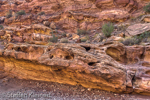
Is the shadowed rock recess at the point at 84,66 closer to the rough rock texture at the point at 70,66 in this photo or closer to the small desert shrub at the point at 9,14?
the rough rock texture at the point at 70,66

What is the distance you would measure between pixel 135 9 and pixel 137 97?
15.9 m

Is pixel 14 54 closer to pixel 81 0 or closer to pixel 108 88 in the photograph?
pixel 108 88

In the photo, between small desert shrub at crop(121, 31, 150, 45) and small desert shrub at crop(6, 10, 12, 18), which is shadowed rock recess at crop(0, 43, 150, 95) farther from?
small desert shrub at crop(6, 10, 12, 18)

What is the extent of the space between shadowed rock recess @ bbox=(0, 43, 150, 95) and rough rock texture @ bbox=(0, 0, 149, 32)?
36.6 ft

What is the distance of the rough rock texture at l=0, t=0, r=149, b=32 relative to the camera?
1527 centimetres

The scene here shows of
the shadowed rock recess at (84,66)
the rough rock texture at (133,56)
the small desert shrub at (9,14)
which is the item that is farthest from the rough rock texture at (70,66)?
the small desert shrub at (9,14)

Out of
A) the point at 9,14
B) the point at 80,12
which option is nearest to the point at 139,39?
the point at 80,12

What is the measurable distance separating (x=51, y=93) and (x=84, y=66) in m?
1.89

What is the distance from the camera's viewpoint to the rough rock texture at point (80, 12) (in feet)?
50.1

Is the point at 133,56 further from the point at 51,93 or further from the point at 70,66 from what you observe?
the point at 51,93

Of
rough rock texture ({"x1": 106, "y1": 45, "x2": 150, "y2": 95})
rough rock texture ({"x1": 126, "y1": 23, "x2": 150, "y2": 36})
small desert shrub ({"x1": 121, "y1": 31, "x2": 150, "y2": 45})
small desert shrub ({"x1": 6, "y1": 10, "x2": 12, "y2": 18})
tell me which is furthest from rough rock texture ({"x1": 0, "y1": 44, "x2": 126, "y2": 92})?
small desert shrub ({"x1": 6, "y1": 10, "x2": 12, "y2": 18})

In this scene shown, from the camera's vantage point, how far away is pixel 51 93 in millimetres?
4172

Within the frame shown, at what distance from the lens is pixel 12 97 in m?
3.96

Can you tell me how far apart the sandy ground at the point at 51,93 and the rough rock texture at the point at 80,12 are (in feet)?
42.7
